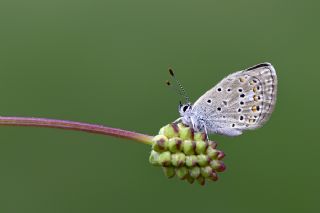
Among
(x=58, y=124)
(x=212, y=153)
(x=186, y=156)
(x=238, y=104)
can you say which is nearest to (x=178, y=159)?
(x=186, y=156)

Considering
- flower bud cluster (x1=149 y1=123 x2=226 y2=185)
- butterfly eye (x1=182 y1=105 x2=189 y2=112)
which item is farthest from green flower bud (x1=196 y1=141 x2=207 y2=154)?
butterfly eye (x1=182 y1=105 x2=189 y2=112)

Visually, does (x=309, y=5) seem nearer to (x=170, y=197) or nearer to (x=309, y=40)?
(x=309, y=40)

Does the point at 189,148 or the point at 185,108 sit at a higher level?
the point at 185,108

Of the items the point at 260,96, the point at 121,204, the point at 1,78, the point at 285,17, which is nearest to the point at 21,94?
the point at 1,78

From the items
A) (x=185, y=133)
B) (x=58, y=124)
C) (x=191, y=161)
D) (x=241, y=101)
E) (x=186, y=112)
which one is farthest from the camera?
(x=186, y=112)

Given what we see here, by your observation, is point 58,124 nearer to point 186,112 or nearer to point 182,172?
point 182,172

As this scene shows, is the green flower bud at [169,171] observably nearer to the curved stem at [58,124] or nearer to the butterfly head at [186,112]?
the curved stem at [58,124]

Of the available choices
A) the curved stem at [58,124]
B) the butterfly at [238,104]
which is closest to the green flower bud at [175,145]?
the curved stem at [58,124]

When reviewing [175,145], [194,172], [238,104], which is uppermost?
[238,104]
